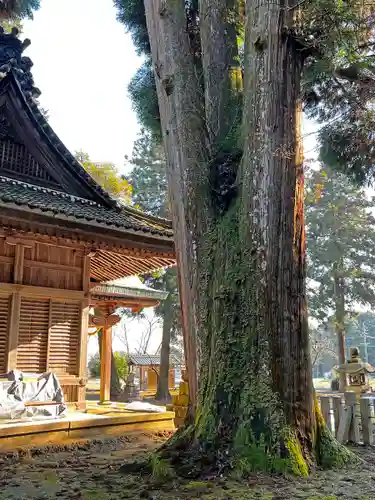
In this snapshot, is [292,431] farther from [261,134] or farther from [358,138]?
[358,138]

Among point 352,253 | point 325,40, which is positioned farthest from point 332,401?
point 352,253

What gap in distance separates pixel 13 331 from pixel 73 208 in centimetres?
224

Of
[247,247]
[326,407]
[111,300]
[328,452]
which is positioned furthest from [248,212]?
[111,300]

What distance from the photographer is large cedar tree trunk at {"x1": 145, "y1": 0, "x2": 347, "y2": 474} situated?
3.63 m

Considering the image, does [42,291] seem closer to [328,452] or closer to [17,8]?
[328,452]

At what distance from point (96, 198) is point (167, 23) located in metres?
4.15

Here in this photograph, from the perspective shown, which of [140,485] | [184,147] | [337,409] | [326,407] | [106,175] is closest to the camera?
[140,485]

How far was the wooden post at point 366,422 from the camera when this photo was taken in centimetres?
570

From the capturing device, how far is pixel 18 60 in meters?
8.56

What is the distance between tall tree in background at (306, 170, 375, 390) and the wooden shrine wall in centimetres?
1705

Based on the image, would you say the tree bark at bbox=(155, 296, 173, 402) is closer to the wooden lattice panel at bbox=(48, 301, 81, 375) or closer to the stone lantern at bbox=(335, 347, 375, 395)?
the stone lantern at bbox=(335, 347, 375, 395)

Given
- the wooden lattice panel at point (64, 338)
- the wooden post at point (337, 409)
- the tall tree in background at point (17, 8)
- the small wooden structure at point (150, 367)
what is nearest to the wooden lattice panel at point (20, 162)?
the wooden lattice panel at point (64, 338)

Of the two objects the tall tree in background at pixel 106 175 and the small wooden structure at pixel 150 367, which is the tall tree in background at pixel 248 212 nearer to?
the tall tree in background at pixel 106 175

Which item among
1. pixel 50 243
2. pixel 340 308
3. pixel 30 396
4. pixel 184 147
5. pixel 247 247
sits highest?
pixel 340 308
